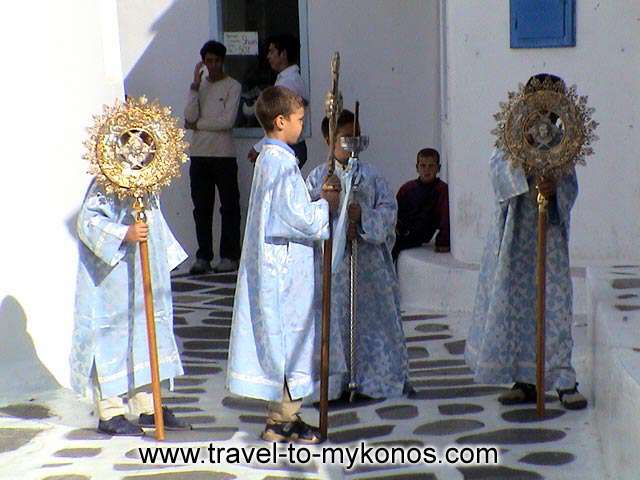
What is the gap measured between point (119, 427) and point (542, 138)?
2.55 metres

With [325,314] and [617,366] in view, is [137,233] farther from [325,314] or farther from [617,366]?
[617,366]

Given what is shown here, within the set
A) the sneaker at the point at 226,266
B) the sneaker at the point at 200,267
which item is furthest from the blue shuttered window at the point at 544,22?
the sneaker at the point at 200,267

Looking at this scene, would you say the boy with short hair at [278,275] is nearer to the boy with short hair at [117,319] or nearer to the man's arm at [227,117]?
the boy with short hair at [117,319]

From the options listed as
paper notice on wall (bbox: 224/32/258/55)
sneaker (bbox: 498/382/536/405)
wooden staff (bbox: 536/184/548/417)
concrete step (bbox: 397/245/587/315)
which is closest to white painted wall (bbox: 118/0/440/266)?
paper notice on wall (bbox: 224/32/258/55)

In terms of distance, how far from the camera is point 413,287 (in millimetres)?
9102

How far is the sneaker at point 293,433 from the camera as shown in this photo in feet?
19.0

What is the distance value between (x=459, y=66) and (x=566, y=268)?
2.67 metres

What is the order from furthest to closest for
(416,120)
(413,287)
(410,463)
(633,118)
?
(416,120) → (413,287) → (633,118) → (410,463)

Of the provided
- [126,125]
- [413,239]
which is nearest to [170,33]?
[413,239]

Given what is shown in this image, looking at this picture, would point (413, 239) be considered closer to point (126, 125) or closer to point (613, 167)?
point (613, 167)

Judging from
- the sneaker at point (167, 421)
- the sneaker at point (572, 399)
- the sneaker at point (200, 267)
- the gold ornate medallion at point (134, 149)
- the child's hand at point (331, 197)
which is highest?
the gold ornate medallion at point (134, 149)

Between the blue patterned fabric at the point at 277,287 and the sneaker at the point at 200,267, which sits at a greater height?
the blue patterned fabric at the point at 277,287

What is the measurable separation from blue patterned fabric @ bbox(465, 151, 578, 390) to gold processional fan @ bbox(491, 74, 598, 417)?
188mm

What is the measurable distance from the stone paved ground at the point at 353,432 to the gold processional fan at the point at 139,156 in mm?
434
